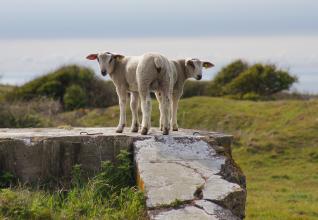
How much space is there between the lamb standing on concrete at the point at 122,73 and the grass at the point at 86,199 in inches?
38.9

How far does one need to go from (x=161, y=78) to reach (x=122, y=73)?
0.74 meters

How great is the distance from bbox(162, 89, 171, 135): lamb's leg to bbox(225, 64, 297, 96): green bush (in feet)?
89.6

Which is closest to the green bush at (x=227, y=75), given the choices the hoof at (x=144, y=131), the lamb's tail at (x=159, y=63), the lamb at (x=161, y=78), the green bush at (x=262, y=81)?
the green bush at (x=262, y=81)

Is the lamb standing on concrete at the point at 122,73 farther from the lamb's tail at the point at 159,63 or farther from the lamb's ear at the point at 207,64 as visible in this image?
the lamb's ear at the point at 207,64

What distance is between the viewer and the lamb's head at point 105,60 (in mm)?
10023

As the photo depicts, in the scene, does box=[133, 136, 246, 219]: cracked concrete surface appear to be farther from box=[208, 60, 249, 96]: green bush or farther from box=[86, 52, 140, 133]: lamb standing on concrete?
box=[208, 60, 249, 96]: green bush

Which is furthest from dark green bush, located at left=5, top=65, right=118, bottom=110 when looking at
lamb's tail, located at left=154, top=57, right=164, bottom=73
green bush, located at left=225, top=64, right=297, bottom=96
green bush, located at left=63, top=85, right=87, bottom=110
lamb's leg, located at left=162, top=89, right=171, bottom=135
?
lamb's tail, located at left=154, top=57, right=164, bottom=73

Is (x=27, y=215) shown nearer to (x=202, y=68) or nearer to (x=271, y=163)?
(x=202, y=68)

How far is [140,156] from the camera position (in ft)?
30.6

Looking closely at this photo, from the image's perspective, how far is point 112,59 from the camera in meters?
10.2

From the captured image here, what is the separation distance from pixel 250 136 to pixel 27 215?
16.9 meters

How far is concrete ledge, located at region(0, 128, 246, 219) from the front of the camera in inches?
344

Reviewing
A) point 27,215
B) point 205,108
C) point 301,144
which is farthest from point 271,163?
point 27,215

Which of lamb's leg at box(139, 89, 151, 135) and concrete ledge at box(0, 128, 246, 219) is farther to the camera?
lamb's leg at box(139, 89, 151, 135)
